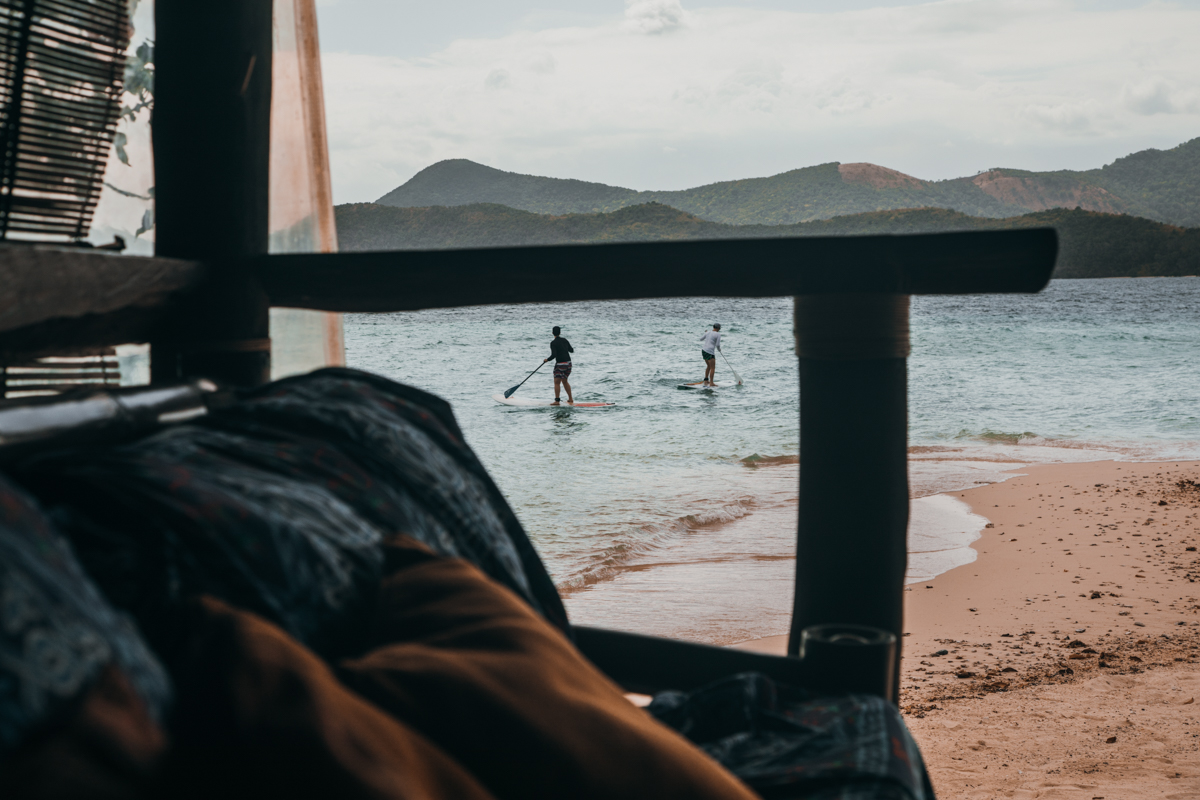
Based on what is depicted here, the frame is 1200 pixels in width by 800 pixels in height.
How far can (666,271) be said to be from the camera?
4.12 ft

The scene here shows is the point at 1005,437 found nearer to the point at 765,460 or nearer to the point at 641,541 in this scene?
the point at 765,460

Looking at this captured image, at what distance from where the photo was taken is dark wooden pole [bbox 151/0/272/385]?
1433mm

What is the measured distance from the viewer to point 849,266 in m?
1.11

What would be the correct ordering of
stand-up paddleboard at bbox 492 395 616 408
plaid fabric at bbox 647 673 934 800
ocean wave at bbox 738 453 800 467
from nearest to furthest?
plaid fabric at bbox 647 673 934 800 → ocean wave at bbox 738 453 800 467 → stand-up paddleboard at bbox 492 395 616 408

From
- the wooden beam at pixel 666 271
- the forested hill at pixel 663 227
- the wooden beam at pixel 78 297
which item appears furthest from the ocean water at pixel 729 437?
the forested hill at pixel 663 227

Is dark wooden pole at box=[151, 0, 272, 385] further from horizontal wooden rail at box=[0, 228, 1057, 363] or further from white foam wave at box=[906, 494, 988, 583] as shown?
white foam wave at box=[906, 494, 988, 583]

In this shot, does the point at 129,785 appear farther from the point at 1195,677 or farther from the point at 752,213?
the point at 752,213

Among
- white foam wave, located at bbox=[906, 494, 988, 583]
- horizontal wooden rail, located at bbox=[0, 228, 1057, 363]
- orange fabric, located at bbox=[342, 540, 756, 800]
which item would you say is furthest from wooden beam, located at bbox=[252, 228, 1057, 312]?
white foam wave, located at bbox=[906, 494, 988, 583]

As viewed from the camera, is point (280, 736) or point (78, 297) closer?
point (280, 736)

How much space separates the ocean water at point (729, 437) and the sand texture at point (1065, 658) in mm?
645

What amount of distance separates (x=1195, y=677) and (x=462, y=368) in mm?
22141

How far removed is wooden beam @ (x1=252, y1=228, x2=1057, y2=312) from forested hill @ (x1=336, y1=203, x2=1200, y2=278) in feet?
111

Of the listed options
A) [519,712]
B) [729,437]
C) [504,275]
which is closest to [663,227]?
[729,437]

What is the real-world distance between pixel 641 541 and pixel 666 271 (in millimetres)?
5980
